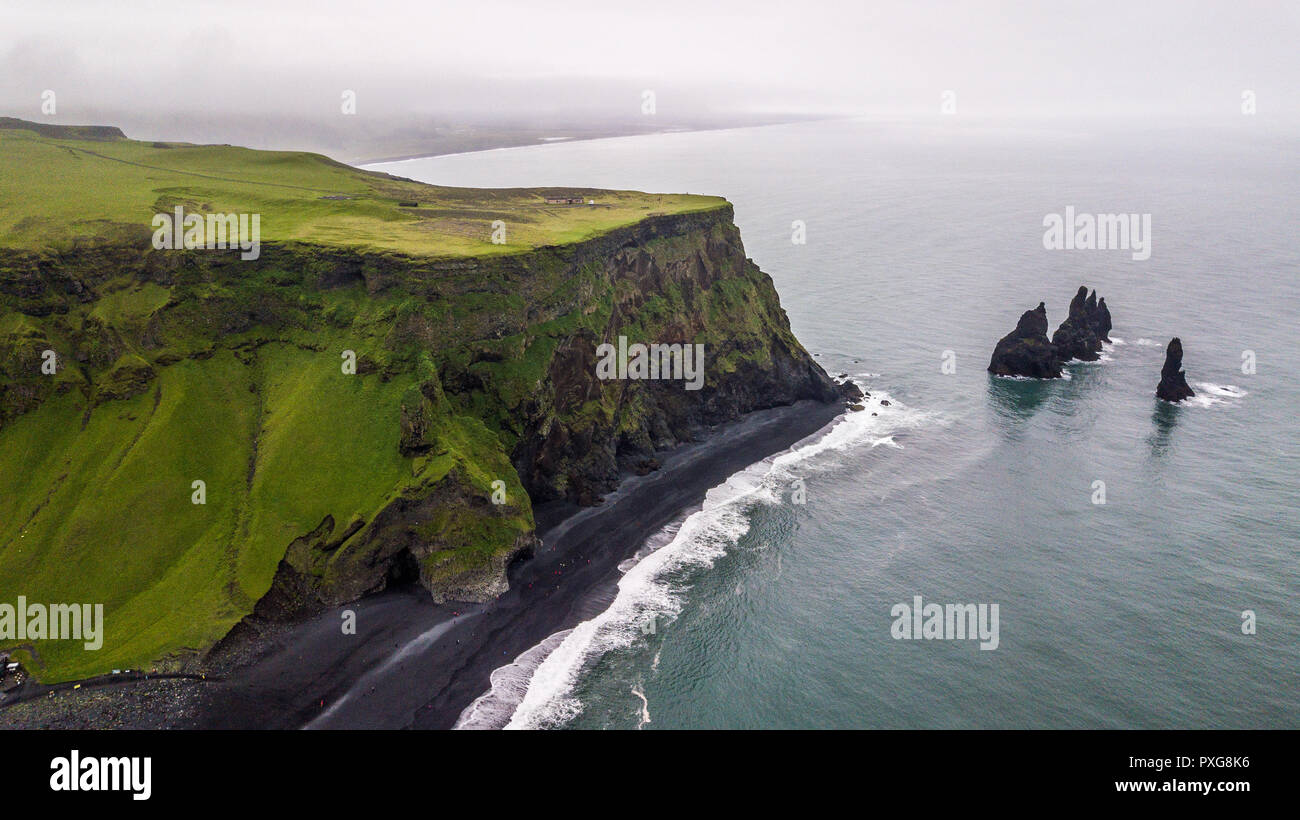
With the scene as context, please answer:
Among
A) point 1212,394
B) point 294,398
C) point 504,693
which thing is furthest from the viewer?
point 1212,394

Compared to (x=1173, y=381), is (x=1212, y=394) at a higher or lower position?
lower

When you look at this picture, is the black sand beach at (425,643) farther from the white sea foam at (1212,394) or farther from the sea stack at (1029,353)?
the white sea foam at (1212,394)

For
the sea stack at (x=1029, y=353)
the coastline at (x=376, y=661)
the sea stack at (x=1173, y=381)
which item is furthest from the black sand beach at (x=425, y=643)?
the sea stack at (x=1173, y=381)

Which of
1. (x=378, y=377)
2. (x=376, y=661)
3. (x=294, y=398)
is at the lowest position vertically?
(x=376, y=661)

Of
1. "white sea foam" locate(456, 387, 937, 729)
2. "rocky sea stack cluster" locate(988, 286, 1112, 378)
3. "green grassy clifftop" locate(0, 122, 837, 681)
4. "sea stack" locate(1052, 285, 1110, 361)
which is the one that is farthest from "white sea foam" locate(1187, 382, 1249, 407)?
"green grassy clifftop" locate(0, 122, 837, 681)

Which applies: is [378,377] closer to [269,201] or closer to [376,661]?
[376,661]

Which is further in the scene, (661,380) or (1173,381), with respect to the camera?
(1173,381)

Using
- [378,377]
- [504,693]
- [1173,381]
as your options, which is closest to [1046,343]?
[1173,381]
